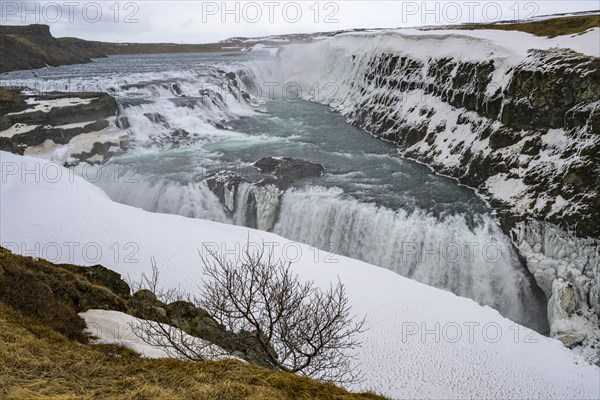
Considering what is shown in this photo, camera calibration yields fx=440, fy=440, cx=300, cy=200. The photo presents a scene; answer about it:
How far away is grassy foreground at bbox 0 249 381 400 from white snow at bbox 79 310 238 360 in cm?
75

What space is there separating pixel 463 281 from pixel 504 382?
516 centimetres

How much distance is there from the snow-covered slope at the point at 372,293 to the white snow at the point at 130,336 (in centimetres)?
480

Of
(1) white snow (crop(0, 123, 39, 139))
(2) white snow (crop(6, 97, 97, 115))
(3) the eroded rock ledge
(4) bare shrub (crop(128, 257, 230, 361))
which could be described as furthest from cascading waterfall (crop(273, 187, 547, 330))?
(2) white snow (crop(6, 97, 97, 115))

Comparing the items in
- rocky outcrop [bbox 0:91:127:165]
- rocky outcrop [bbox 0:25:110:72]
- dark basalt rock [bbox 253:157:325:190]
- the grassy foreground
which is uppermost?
rocky outcrop [bbox 0:25:110:72]

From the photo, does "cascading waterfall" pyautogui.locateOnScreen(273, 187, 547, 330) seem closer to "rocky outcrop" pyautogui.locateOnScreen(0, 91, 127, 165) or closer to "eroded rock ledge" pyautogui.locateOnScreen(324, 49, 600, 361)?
"eroded rock ledge" pyautogui.locateOnScreen(324, 49, 600, 361)

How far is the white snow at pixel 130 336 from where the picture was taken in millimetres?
7852

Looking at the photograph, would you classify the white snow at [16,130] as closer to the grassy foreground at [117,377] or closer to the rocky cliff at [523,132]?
the rocky cliff at [523,132]

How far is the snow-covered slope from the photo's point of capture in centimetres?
1123

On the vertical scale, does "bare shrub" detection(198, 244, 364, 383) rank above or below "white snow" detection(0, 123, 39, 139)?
below

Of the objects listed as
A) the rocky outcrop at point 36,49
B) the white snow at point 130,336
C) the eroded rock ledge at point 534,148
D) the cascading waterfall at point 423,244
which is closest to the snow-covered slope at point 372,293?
the cascading waterfall at point 423,244

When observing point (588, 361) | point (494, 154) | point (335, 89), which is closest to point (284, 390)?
point (588, 361)

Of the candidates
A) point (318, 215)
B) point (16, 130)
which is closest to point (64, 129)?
Result: point (16, 130)

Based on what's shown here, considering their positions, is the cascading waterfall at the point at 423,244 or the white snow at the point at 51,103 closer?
the cascading waterfall at the point at 423,244

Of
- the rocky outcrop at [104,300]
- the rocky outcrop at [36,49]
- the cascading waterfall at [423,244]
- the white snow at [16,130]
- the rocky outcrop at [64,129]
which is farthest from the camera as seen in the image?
the rocky outcrop at [36,49]
